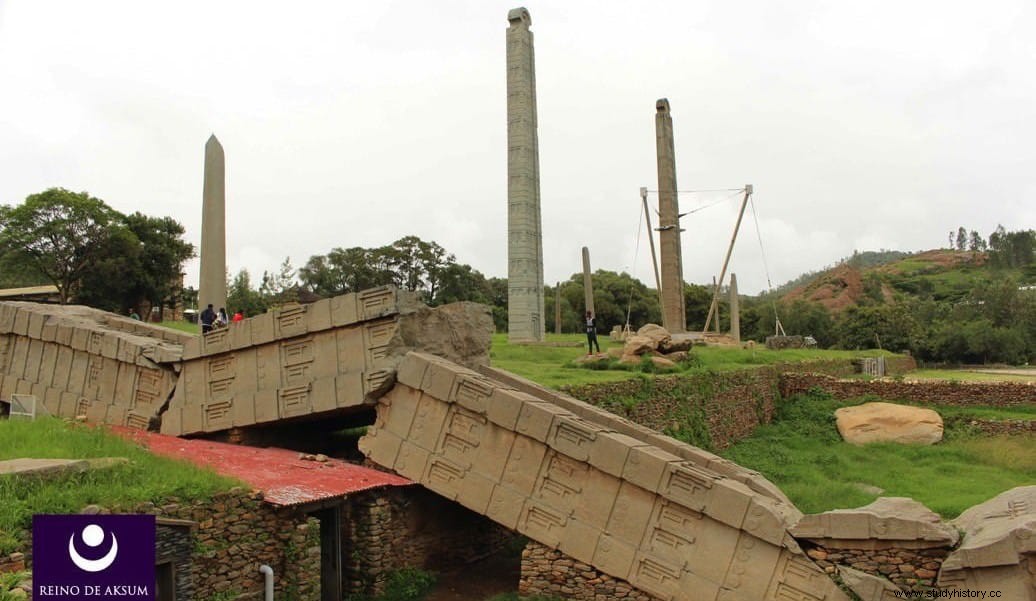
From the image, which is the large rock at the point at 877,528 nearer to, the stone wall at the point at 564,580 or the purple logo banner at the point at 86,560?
the stone wall at the point at 564,580

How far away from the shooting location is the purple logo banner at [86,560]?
17.2 feet

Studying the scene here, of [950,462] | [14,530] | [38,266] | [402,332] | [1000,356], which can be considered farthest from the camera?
[1000,356]

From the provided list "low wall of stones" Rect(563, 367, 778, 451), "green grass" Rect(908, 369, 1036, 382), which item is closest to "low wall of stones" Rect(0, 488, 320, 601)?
"low wall of stones" Rect(563, 367, 778, 451)

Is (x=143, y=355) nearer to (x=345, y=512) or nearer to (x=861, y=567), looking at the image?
(x=345, y=512)

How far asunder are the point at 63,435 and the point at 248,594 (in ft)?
10.1

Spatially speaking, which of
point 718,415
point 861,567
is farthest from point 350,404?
point 718,415

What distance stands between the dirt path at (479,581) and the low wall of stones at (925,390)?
565 inches

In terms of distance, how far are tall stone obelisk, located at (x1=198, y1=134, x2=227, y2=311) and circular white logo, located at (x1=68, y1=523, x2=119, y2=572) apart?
15324 mm

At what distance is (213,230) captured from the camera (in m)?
20.1

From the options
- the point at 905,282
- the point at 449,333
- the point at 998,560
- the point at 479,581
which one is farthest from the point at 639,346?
the point at 905,282

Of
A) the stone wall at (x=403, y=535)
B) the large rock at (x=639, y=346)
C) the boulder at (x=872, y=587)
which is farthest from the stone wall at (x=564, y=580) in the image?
the large rock at (x=639, y=346)

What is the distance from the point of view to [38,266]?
29078 millimetres

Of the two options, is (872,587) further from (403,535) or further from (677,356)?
(677,356)

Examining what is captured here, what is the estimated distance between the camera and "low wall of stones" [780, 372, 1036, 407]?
2064cm
